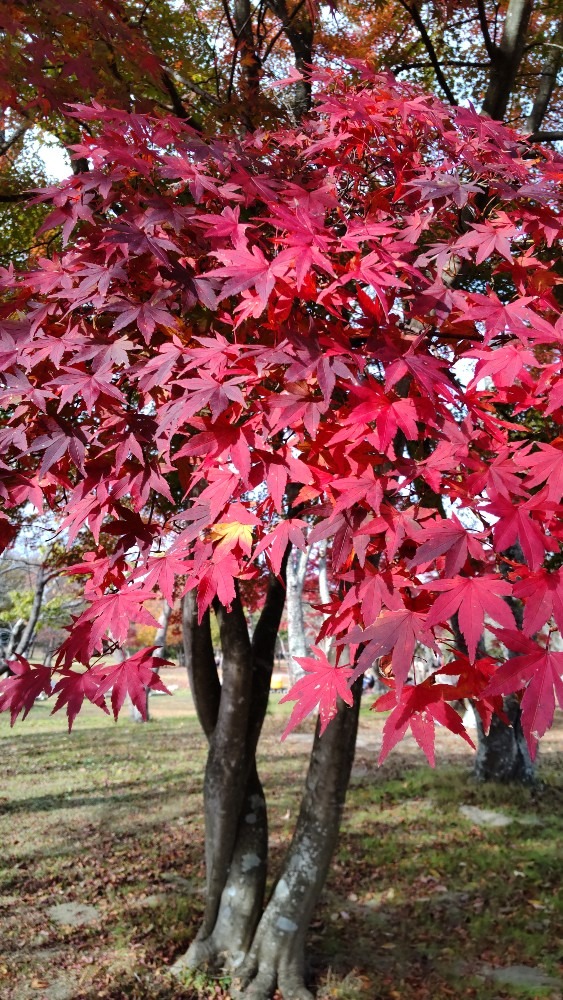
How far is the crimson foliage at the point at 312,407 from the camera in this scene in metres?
1.49

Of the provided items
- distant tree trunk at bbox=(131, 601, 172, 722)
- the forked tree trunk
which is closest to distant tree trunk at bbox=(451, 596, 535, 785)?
distant tree trunk at bbox=(131, 601, 172, 722)

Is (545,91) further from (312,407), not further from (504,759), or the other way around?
(504,759)

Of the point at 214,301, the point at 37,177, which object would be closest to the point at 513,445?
the point at 214,301

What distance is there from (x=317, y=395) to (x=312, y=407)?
0.14 metres

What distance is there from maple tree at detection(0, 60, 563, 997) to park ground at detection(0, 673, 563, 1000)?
147 inches

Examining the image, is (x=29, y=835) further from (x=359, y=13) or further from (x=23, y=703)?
(x=359, y=13)

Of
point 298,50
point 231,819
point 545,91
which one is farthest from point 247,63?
point 231,819

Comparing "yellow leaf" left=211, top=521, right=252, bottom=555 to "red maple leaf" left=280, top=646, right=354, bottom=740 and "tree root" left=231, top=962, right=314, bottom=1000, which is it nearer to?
"red maple leaf" left=280, top=646, right=354, bottom=740

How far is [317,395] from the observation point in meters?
1.72

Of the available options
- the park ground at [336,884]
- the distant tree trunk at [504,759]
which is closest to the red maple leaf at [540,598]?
the park ground at [336,884]

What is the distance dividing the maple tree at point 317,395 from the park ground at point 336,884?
12.2 feet

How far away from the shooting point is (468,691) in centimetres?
162

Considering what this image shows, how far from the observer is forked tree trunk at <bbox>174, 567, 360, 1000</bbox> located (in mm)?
4367

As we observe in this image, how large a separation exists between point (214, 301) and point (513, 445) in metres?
0.81
